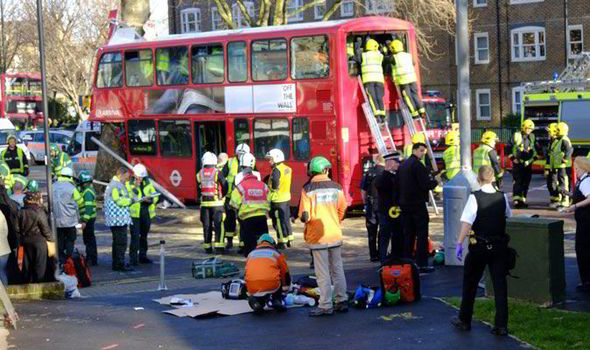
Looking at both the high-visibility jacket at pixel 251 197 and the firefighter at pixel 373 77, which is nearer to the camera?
the high-visibility jacket at pixel 251 197

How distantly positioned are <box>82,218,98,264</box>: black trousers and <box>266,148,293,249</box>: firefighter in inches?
128

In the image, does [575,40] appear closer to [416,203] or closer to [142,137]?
[142,137]

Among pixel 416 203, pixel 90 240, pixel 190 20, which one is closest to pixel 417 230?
pixel 416 203

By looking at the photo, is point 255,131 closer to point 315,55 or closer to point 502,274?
point 315,55

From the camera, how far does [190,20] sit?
63938mm

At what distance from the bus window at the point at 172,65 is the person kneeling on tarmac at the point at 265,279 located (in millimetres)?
14713

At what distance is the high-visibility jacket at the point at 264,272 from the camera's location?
529 inches

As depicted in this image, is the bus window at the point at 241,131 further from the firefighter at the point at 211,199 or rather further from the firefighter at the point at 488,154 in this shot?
the firefighter at the point at 488,154

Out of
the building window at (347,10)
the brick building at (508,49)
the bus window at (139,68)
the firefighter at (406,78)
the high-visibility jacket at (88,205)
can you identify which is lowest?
the high-visibility jacket at (88,205)

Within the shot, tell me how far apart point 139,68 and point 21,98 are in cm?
4138

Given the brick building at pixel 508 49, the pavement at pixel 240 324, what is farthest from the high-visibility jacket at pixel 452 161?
the brick building at pixel 508 49

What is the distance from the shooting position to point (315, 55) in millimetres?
24859

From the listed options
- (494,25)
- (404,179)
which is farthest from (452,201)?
(494,25)

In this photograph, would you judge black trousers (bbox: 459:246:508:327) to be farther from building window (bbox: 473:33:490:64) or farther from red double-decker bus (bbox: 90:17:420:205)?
building window (bbox: 473:33:490:64)
